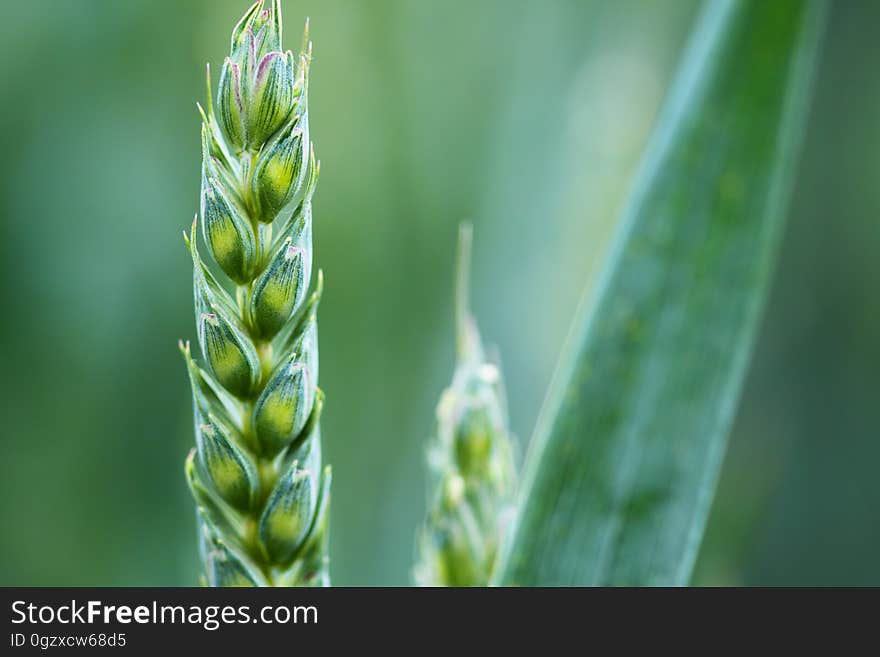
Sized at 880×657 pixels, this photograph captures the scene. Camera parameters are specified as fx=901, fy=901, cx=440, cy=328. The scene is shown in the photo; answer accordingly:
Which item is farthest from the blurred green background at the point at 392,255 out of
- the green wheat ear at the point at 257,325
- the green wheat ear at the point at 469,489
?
the green wheat ear at the point at 257,325

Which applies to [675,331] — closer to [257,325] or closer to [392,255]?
[257,325]

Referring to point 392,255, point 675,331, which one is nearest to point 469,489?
point 675,331

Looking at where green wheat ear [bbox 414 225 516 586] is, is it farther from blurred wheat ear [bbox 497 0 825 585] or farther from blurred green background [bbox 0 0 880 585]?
blurred green background [bbox 0 0 880 585]

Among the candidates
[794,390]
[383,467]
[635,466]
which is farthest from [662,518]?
[794,390]

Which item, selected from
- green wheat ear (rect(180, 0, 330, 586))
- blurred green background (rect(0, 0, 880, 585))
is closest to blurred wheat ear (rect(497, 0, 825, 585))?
green wheat ear (rect(180, 0, 330, 586))

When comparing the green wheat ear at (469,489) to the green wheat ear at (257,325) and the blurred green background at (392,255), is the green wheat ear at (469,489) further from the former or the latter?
the blurred green background at (392,255)

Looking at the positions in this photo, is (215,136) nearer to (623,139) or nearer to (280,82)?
(280,82)
